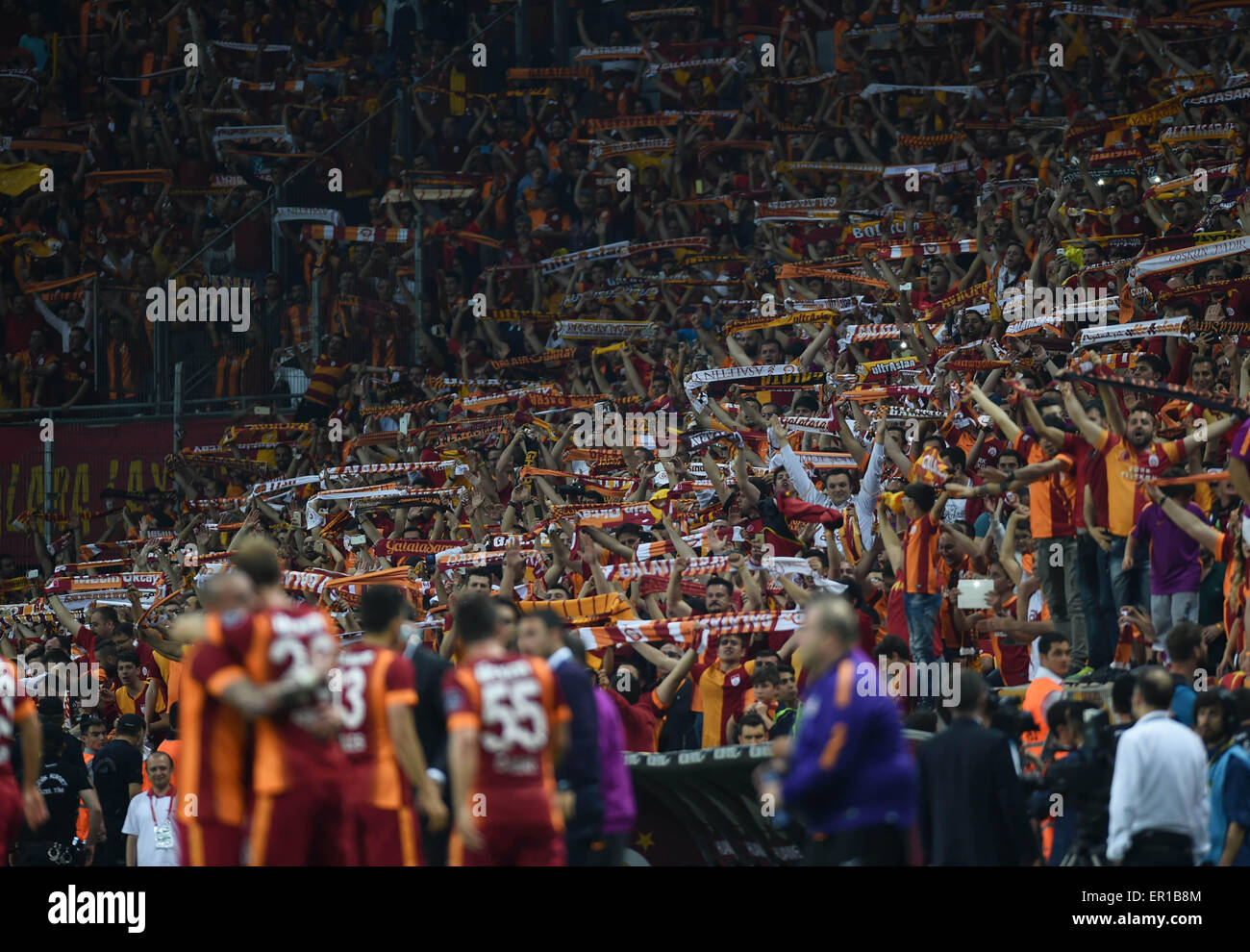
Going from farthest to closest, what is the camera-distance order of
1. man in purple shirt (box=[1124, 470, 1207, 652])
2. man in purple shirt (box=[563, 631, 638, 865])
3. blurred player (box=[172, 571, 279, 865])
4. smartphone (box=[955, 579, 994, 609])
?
1. smartphone (box=[955, 579, 994, 609])
2. man in purple shirt (box=[1124, 470, 1207, 652])
3. man in purple shirt (box=[563, 631, 638, 865])
4. blurred player (box=[172, 571, 279, 865])

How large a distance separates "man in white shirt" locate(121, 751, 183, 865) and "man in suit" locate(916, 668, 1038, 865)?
599 centimetres

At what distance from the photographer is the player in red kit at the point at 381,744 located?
309 inches

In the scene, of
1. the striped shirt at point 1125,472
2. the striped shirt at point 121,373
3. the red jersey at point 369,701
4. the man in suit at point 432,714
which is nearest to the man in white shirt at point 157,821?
the man in suit at point 432,714

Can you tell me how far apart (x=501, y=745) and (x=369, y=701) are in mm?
606

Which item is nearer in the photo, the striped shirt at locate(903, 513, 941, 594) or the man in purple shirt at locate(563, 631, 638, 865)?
the man in purple shirt at locate(563, 631, 638, 865)

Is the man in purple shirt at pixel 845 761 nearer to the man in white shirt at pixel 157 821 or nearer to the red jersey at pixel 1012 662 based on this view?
the red jersey at pixel 1012 662

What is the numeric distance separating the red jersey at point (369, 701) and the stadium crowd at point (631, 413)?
0.02 m

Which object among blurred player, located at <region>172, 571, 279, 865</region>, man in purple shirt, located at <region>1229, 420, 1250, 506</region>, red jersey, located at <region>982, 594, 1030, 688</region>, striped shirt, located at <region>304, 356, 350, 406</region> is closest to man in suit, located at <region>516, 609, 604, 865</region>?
blurred player, located at <region>172, 571, 279, 865</region>

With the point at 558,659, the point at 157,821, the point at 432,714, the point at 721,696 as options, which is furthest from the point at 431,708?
the point at 157,821

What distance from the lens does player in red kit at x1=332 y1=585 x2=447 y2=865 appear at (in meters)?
7.84

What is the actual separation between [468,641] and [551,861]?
0.97m

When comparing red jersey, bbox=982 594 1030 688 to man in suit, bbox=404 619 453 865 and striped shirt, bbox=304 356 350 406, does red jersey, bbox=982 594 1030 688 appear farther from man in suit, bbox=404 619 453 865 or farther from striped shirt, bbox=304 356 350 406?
striped shirt, bbox=304 356 350 406

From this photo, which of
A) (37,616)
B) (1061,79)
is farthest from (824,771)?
(1061,79)
